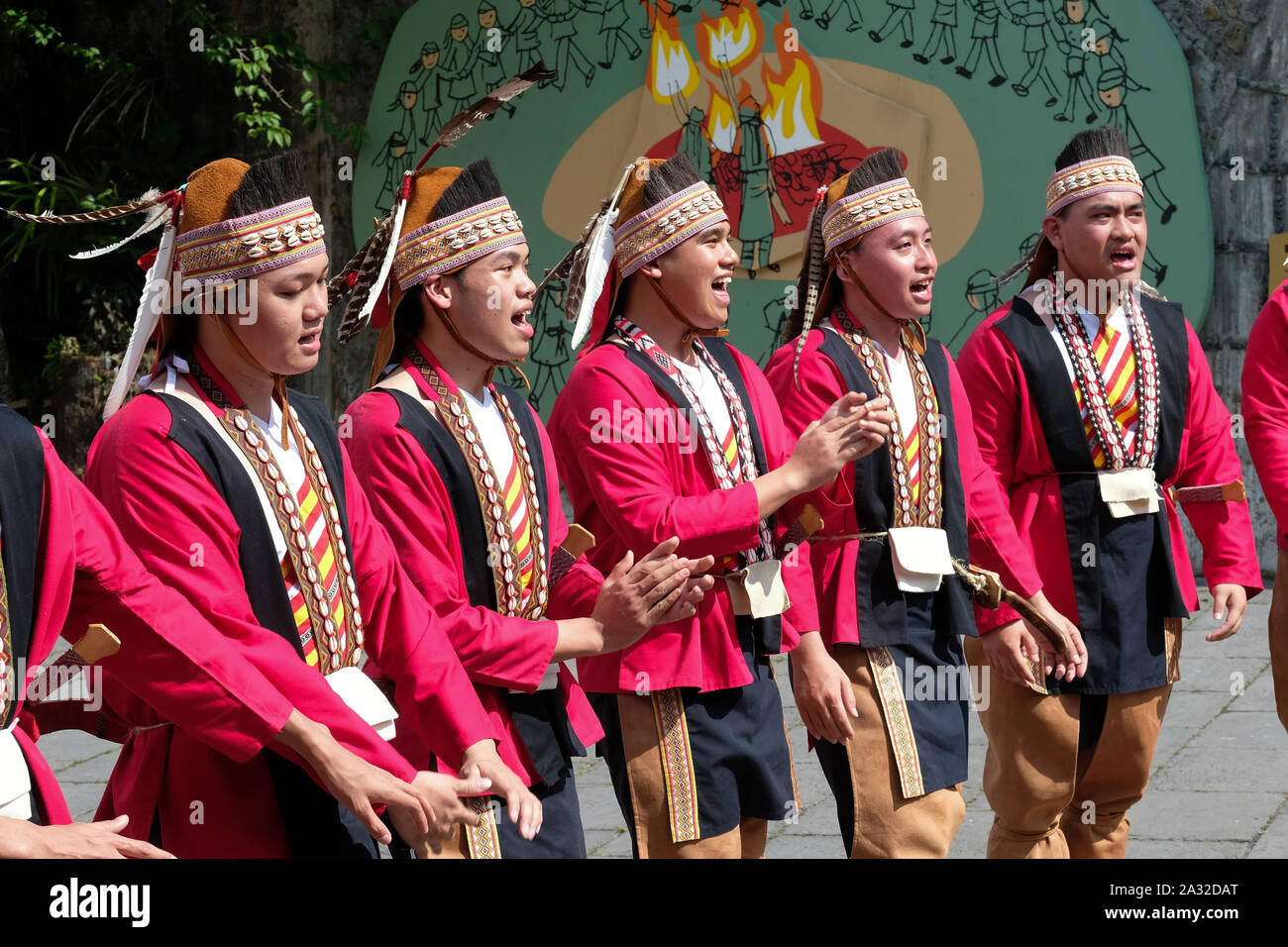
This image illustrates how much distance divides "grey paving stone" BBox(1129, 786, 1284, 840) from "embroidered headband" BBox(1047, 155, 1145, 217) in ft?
6.25

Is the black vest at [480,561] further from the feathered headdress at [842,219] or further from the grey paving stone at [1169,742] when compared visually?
the grey paving stone at [1169,742]

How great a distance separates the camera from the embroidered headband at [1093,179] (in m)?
4.30

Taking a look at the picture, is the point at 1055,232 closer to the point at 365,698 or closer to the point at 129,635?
the point at 365,698

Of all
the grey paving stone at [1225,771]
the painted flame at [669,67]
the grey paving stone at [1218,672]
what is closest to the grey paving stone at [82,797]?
the grey paving stone at [1225,771]

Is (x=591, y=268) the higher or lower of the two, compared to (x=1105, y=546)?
higher

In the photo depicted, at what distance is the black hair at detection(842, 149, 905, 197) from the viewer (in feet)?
13.3

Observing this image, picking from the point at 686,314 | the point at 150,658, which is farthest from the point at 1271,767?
the point at 150,658

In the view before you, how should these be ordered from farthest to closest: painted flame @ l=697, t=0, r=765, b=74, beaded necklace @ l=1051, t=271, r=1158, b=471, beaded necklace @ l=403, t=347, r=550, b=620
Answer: painted flame @ l=697, t=0, r=765, b=74 < beaded necklace @ l=1051, t=271, r=1158, b=471 < beaded necklace @ l=403, t=347, r=550, b=620

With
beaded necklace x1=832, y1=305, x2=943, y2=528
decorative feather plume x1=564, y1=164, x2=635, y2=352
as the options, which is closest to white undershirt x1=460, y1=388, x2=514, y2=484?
decorative feather plume x1=564, y1=164, x2=635, y2=352

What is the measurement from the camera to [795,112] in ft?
29.0

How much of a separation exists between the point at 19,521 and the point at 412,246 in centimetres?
123

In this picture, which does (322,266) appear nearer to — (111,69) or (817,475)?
(817,475)

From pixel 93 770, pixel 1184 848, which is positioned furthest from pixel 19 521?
pixel 93 770

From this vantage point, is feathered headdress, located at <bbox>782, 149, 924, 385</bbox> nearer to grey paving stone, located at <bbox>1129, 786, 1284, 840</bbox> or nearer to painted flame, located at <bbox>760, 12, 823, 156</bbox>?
grey paving stone, located at <bbox>1129, 786, 1284, 840</bbox>
